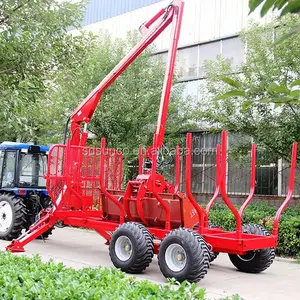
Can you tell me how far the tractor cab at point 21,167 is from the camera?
40.0ft

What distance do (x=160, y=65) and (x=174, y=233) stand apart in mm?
9677

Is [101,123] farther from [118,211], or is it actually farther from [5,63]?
[5,63]

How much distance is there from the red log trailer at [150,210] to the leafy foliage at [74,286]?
2.68m

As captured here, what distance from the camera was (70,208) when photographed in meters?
10.2

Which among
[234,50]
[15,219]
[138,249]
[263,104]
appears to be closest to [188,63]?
[234,50]

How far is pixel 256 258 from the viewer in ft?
27.7

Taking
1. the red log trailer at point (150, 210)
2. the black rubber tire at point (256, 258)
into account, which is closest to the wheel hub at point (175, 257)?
the red log trailer at point (150, 210)

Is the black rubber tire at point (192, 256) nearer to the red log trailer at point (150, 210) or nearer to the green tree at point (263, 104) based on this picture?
the red log trailer at point (150, 210)

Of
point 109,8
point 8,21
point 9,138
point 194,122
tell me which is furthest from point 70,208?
point 109,8

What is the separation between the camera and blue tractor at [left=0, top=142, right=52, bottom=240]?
1152 cm

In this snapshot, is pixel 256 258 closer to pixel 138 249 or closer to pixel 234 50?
pixel 138 249

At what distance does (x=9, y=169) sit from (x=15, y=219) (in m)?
1.68

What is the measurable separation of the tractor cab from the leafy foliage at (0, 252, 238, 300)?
729 centimetres

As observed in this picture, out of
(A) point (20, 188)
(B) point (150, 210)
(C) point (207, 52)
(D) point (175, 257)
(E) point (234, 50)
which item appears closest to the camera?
(D) point (175, 257)
